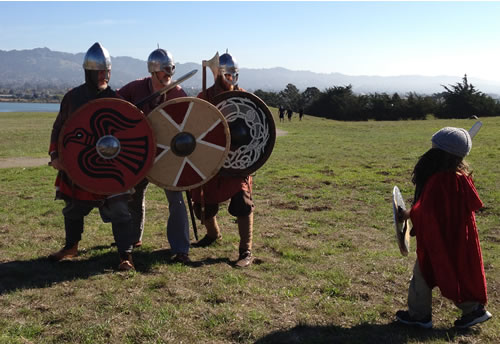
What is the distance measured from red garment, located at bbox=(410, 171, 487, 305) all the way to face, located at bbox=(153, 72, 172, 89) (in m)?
2.58

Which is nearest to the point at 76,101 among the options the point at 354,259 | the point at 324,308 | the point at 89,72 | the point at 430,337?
the point at 89,72

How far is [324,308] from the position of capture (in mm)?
3738

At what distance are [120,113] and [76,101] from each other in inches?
19.3

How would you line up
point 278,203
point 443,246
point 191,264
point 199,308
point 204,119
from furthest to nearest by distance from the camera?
point 278,203
point 191,264
point 204,119
point 199,308
point 443,246

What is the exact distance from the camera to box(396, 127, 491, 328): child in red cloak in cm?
329

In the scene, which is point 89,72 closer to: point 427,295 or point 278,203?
point 427,295

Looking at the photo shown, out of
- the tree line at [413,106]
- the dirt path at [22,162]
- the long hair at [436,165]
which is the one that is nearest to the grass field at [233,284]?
the long hair at [436,165]

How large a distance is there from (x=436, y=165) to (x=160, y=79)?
2612mm

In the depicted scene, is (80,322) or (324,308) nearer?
(80,322)

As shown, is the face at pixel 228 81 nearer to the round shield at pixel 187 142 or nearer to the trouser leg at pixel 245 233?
the round shield at pixel 187 142

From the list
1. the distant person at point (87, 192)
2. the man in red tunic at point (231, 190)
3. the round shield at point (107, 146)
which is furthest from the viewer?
the man in red tunic at point (231, 190)

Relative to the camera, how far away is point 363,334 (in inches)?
131

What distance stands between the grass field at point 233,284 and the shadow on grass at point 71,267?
0.01 meters

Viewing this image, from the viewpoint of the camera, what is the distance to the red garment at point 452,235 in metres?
3.28
